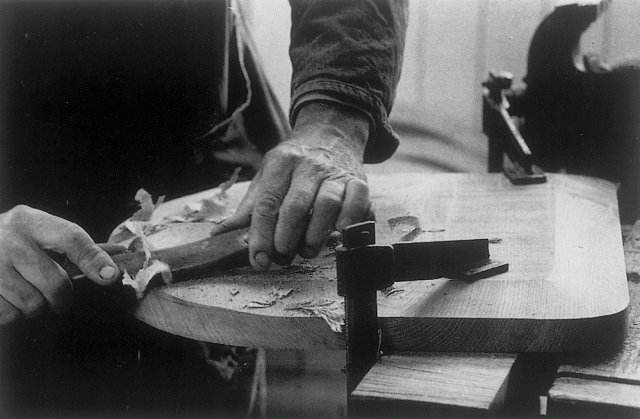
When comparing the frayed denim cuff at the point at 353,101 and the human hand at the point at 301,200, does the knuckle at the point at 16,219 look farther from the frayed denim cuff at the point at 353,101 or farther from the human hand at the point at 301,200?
the frayed denim cuff at the point at 353,101

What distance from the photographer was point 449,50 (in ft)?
9.91

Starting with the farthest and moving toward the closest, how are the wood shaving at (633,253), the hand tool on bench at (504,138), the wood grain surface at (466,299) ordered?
the hand tool on bench at (504,138) → the wood shaving at (633,253) → the wood grain surface at (466,299)

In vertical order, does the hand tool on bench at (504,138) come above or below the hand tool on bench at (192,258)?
above

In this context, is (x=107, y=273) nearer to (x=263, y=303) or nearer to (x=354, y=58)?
(x=263, y=303)

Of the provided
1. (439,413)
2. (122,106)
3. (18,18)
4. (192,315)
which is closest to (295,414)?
(122,106)

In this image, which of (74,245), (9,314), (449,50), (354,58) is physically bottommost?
(9,314)

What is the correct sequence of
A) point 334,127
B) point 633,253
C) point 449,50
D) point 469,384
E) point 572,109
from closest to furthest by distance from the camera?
point 469,384
point 633,253
point 334,127
point 572,109
point 449,50

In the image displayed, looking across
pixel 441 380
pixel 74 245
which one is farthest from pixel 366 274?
pixel 74 245

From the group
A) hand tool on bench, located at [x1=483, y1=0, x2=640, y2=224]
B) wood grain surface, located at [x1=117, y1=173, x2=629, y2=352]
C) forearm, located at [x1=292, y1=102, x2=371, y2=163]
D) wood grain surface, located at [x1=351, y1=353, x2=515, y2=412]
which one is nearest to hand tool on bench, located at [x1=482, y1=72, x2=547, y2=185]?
hand tool on bench, located at [x1=483, y1=0, x2=640, y2=224]

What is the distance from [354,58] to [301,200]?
488mm

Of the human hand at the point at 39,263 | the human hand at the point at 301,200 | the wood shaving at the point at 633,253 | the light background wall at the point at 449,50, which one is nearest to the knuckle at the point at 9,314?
the human hand at the point at 39,263

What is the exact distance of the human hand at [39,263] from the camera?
104 centimetres

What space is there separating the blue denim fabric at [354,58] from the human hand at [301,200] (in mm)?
155

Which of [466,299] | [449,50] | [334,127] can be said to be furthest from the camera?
[449,50]
